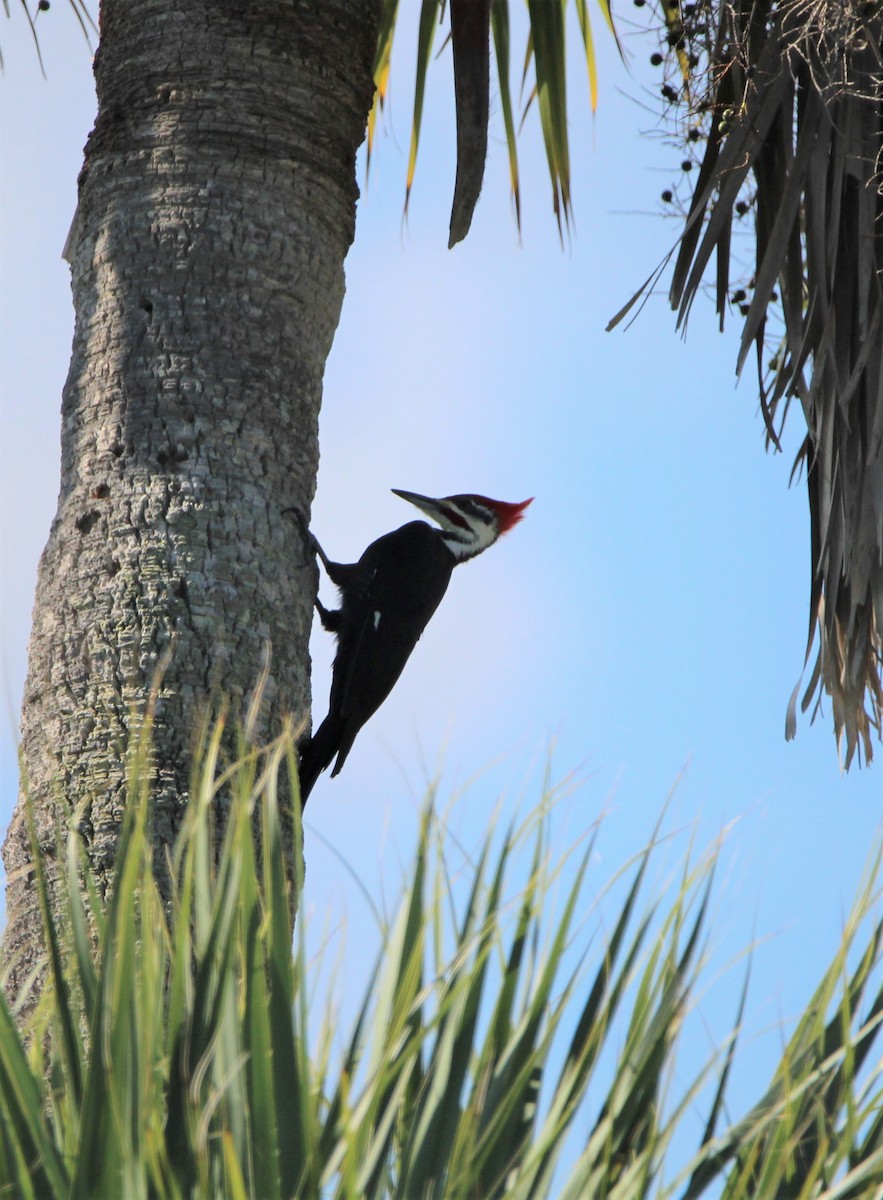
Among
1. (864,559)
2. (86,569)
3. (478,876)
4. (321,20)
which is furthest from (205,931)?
(321,20)

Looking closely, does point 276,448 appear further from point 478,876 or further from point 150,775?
point 478,876

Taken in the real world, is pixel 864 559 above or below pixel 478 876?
above

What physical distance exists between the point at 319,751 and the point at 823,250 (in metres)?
2.05

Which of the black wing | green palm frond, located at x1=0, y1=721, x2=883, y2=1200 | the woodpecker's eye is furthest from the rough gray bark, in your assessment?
the woodpecker's eye

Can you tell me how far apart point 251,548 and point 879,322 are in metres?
1.55

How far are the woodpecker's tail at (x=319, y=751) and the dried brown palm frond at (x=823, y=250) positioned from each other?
140 cm

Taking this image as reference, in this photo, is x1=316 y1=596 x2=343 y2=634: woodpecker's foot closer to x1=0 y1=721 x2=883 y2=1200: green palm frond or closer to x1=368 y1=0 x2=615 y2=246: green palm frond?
x1=368 y1=0 x2=615 y2=246: green palm frond

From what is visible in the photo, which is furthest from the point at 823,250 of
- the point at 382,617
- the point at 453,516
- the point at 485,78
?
the point at 453,516

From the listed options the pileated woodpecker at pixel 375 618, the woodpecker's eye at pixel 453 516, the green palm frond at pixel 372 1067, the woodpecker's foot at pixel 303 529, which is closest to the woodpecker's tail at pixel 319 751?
the pileated woodpecker at pixel 375 618

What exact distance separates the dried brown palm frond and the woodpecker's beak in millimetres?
2048

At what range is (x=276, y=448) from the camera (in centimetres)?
284

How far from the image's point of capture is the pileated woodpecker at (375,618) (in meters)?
4.44

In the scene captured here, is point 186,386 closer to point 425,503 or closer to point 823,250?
point 823,250

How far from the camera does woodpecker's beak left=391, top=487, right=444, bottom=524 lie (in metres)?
5.34
